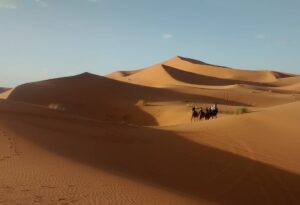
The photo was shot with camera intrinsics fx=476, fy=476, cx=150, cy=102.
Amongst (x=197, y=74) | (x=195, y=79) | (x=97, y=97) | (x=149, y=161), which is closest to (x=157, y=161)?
(x=149, y=161)

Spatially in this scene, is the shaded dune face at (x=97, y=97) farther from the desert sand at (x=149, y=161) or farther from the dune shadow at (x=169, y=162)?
the dune shadow at (x=169, y=162)

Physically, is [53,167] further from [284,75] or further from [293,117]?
[284,75]

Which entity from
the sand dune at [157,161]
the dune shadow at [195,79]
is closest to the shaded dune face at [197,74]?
the dune shadow at [195,79]

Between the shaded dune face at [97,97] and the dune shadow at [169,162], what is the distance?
16.6 metres

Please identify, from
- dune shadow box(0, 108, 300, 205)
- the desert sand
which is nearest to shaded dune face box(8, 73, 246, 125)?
the desert sand

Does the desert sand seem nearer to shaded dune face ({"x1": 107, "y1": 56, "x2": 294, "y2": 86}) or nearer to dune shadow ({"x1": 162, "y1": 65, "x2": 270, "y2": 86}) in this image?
shaded dune face ({"x1": 107, "y1": 56, "x2": 294, "y2": 86})

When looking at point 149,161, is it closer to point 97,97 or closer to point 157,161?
point 157,161

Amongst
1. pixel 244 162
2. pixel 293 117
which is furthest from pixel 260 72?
pixel 244 162

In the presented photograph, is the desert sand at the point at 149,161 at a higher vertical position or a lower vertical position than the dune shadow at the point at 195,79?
lower

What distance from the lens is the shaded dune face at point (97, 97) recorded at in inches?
1375

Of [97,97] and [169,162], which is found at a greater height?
[97,97]

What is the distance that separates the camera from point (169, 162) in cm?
1271

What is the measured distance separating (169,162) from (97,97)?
29121mm

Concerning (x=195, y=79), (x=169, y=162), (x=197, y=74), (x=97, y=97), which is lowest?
(x=169, y=162)
